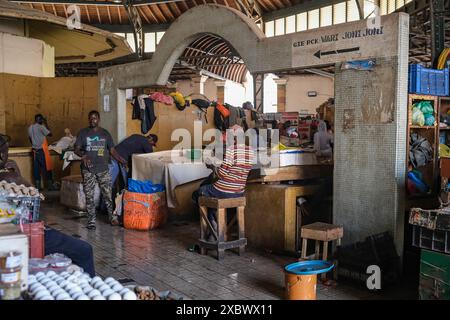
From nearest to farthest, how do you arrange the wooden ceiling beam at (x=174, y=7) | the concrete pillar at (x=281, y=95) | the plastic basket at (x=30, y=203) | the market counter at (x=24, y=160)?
the plastic basket at (x=30, y=203) < the market counter at (x=24, y=160) < the wooden ceiling beam at (x=174, y=7) < the concrete pillar at (x=281, y=95)

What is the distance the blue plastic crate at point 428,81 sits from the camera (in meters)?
5.54

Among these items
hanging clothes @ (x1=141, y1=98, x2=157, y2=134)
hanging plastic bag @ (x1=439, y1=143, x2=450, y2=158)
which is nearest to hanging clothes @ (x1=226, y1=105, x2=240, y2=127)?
hanging clothes @ (x1=141, y1=98, x2=157, y2=134)

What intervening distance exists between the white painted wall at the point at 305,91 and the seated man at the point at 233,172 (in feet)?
55.3

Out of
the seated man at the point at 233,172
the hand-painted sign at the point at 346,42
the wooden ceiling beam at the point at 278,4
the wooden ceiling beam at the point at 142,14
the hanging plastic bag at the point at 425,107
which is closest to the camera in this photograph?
the hand-painted sign at the point at 346,42

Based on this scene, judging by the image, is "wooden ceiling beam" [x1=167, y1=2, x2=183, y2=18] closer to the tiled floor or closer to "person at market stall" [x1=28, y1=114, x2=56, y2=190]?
"person at market stall" [x1=28, y1=114, x2=56, y2=190]

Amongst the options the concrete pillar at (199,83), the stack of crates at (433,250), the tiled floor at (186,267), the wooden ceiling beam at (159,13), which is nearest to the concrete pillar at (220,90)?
the concrete pillar at (199,83)

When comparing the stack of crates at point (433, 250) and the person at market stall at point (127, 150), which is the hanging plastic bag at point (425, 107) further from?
the person at market stall at point (127, 150)

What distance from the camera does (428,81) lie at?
5.71 m

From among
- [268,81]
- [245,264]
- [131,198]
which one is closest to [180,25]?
[131,198]

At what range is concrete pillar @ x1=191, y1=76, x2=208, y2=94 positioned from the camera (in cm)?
2538

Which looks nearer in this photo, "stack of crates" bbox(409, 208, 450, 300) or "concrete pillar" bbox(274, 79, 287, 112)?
"stack of crates" bbox(409, 208, 450, 300)

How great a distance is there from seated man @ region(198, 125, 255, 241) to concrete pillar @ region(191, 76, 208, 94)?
19338mm

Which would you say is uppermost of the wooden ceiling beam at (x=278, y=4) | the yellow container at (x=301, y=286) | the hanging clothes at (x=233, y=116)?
the wooden ceiling beam at (x=278, y=4)

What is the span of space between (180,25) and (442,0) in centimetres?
382
